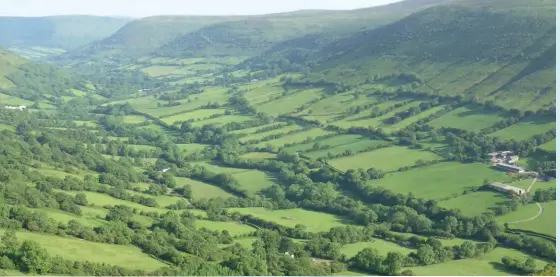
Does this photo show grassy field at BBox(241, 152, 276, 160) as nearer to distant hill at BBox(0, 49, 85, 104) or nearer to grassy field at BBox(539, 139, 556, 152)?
grassy field at BBox(539, 139, 556, 152)

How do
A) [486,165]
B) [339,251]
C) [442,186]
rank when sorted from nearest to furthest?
[339,251] → [442,186] → [486,165]

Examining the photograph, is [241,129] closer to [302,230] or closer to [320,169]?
[320,169]

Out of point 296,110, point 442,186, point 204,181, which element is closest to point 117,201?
point 204,181

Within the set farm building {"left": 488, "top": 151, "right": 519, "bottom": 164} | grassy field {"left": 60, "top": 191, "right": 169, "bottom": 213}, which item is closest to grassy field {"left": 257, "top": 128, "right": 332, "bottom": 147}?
farm building {"left": 488, "top": 151, "right": 519, "bottom": 164}

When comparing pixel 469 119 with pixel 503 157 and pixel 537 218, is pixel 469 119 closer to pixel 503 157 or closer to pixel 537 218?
pixel 503 157

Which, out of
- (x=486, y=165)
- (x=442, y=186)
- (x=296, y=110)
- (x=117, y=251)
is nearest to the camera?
(x=117, y=251)

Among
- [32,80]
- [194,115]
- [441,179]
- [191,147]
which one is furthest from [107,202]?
[32,80]
